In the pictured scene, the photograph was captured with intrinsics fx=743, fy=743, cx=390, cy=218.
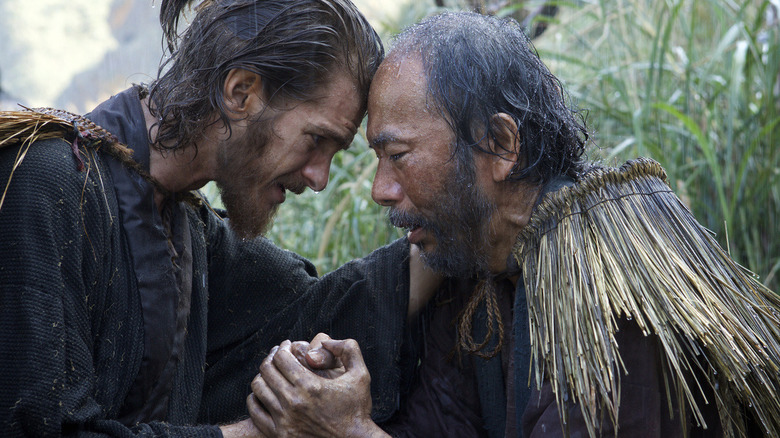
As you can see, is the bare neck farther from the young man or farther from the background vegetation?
the background vegetation

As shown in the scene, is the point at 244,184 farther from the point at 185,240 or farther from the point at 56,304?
the point at 56,304

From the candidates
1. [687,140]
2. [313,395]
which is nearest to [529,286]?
[313,395]

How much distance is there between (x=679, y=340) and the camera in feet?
6.48

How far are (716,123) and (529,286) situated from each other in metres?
2.49

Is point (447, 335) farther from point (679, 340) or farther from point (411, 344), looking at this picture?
point (679, 340)

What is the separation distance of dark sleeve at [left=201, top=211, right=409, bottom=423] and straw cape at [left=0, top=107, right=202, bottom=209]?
54cm

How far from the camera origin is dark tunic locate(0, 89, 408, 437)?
73.9 inches

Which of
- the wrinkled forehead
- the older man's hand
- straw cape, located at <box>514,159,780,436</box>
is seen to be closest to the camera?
straw cape, located at <box>514,159,780,436</box>

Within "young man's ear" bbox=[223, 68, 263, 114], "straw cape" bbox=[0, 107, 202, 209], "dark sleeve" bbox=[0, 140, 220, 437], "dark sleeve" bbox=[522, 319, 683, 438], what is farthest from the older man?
"straw cape" bbox=[0, 107, 202, 209]

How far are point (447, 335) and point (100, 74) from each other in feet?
38.5

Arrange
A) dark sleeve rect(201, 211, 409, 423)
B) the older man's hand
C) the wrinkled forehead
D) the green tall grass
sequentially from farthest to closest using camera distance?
the green tall grass → dark sleeve rect(201, 211, 409, 423) → the wrinkled forehead → the older man's hand

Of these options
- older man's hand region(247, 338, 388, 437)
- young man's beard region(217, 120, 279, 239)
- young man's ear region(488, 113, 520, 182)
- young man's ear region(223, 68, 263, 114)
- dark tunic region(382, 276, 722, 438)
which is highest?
young man's ear region(223, 68, 263, 114)

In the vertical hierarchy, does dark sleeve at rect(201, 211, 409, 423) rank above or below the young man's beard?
below

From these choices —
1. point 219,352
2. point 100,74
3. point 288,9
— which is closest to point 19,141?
point 288,9
